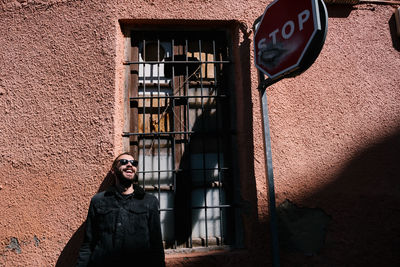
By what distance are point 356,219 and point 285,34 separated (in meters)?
2.03

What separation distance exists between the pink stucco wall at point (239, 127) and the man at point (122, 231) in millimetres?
442

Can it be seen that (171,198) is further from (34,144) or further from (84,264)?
(34,144)

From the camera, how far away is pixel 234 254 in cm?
249

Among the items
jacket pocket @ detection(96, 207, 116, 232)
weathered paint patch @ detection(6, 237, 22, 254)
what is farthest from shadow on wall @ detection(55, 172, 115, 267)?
jacket pocket @ detection(96, 207, 116, 232)

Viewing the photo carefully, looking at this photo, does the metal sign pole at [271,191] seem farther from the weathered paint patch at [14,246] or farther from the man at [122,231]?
the weathered paint patch at [14,246]

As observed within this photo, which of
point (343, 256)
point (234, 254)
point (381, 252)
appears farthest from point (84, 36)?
point (381, 252)

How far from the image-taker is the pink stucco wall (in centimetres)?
247

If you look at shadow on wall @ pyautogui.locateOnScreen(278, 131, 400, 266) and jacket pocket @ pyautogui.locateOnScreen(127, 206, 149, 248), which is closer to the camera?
jacket pocket @ pyautogui.locateOnScreen(127, 206, 149, 248)

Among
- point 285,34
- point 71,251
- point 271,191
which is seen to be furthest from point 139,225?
point 285,34

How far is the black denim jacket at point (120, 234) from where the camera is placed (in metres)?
1.99

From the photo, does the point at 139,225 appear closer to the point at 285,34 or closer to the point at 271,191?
the point at 271,191

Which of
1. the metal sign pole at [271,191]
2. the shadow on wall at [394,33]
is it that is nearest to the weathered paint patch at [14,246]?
the metal sign pole at [271,191]

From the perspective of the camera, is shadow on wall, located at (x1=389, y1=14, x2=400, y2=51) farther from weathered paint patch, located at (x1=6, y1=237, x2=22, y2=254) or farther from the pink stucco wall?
weathered paint patch, located at (x1=6, y1=237, x2=22, y2=254)

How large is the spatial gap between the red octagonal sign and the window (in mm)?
936
